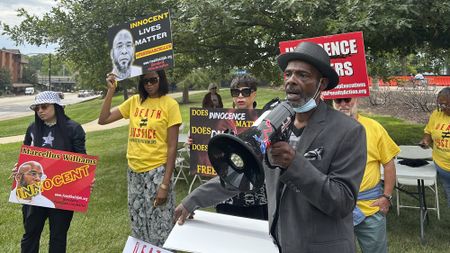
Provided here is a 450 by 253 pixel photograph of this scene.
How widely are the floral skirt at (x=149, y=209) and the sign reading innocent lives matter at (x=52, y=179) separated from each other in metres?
0.46

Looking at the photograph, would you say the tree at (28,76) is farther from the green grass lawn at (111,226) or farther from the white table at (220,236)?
the white table at (220,236)

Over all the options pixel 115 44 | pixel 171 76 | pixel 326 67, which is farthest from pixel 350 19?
pixel 171 76

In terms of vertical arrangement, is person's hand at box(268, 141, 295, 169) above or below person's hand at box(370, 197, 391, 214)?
above

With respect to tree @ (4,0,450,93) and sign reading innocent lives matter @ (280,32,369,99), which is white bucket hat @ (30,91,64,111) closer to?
sign reading innocent lives matter @ (280,32,369,99)

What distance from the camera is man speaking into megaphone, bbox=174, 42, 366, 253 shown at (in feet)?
5.20

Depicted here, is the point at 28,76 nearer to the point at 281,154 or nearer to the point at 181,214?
the point at 181,214

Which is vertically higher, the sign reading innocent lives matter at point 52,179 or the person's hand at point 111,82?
the person's hand at point 111,82

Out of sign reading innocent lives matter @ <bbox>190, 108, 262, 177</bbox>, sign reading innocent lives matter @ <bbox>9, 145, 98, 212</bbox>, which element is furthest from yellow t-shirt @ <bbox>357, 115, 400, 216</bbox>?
sign reading innocent lives matter @ <bbox>9, 145, 98, 212</bbox>

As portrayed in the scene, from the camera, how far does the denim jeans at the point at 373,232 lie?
3.32 meters

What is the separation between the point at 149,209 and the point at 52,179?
0.96 m

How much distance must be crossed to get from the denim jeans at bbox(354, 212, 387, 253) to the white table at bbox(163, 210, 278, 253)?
1.43 m

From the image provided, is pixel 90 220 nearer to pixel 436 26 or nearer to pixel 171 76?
pixel 171 76

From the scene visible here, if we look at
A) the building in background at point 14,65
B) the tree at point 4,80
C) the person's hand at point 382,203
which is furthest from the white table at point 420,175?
the building in background at point 14,65

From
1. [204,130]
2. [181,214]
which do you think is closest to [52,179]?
[181,214]
